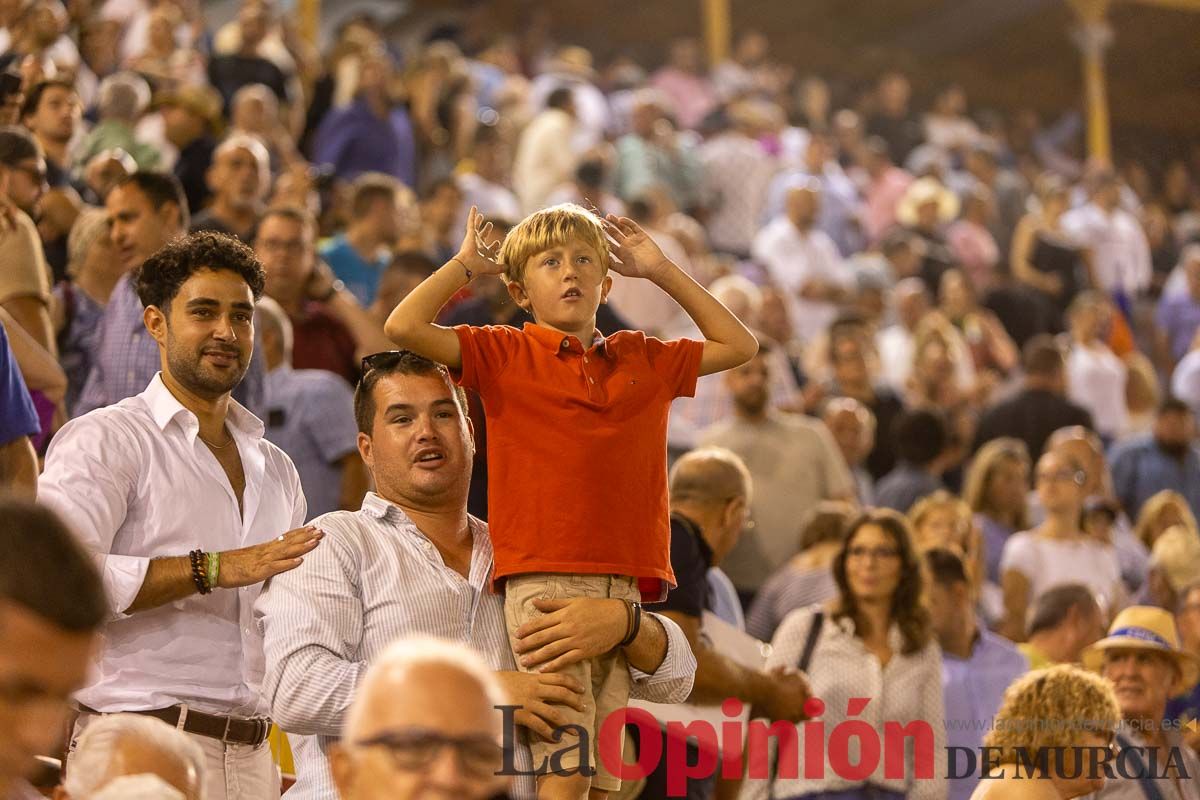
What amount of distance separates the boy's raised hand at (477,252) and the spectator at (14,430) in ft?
3.72

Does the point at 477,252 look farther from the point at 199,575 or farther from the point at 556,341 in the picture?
the point at 199,575

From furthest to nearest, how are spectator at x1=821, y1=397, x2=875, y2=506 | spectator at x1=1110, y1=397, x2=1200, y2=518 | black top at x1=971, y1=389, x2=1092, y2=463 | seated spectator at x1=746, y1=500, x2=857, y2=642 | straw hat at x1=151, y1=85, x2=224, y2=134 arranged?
1. black top at x1=971, y1=389, x2=1092, y2=463
2. spectator at x1=1110, y1=397, x2=1200, y2=518
3. spectator at x1=821, y1=397, x2=875, y2=506
4. straw hat at x1=151, y1=85, x2=224, y2=134
5. seated spectator at x1=746, y1=500, x2=857, y2=642

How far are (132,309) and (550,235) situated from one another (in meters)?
1.86

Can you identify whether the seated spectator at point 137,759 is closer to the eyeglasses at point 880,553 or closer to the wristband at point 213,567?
the wristband at point 213,567

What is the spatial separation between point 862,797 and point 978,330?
814 cm

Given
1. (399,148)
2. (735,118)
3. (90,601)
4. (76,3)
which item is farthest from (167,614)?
(735,118)

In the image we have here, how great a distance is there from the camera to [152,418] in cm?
420

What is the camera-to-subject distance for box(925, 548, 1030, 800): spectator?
261 inches

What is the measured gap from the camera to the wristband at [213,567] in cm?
389

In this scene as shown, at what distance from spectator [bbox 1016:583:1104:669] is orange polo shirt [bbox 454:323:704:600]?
3.36 meters

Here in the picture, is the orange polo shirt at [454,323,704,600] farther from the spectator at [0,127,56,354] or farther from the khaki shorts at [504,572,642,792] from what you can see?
the spectator at [0,127,56,354]

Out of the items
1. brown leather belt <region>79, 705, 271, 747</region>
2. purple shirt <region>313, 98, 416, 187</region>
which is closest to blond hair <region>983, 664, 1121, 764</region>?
brown leather belt <region>79, 705, 271, 747</region>

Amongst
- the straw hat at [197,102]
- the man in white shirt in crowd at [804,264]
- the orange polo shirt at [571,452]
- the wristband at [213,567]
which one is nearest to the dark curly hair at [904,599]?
the orange polo shirt at [571,452]

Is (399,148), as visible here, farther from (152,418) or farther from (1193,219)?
(1193,219)
